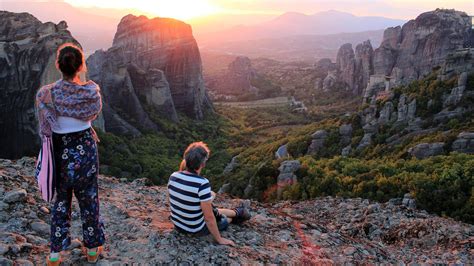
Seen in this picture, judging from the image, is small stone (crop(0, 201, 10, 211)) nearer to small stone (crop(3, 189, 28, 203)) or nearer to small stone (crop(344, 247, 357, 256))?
small stone (crop(3, 189, 28, 203))

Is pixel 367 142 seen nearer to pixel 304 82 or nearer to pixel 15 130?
pixel 15 130

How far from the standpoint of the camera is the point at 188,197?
6.41 metres

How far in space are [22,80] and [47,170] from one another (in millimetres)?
26910

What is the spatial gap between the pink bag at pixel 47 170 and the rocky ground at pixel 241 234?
3.85ft

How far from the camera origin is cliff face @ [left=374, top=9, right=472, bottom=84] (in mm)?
66812

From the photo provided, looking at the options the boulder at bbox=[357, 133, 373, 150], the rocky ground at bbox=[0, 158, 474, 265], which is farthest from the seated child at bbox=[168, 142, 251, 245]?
the boulder at bbox=[357, 133, 373, 150]

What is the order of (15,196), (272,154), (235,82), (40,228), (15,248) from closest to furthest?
(15,248) < (40,228) < (15,196) < (272,154) < (235,82)

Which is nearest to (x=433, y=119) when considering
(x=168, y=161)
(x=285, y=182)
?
(x=285, y=182)

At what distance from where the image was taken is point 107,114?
39438 mm

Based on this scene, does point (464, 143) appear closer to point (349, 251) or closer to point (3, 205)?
point (349, 251)

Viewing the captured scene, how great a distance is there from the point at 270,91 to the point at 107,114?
62789mm

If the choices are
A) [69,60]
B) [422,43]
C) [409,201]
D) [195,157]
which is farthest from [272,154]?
[422,43]

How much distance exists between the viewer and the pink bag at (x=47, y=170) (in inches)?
208

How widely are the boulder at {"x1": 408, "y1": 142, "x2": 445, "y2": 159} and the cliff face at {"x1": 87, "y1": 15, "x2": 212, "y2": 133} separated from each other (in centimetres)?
2819
